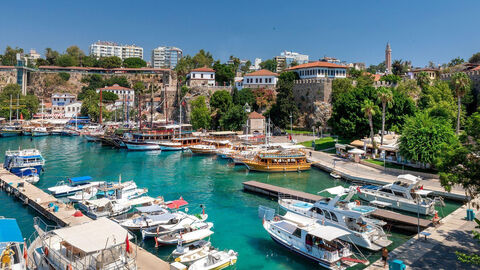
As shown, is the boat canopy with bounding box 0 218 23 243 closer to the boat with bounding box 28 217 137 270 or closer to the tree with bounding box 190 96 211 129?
the boat with bounding box 28 217 137 270

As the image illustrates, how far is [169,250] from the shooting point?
1875 centimetres

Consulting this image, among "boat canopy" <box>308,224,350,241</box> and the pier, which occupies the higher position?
"boat canopy" <box>308,224,350,241</box>

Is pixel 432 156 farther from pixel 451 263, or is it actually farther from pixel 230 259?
pixel 230 259

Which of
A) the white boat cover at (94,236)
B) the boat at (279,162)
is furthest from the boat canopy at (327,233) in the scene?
the boat at (279,162)

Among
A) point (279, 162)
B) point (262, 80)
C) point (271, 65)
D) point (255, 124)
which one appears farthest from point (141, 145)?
point (271, 65)

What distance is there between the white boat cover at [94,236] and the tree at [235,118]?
163ft

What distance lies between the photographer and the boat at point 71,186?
1151 inches

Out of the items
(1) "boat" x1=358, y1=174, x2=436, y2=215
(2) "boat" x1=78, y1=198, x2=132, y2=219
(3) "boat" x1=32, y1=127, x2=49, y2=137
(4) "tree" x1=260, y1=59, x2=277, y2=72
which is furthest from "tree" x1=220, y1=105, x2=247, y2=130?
(4) "tree" x1=260, y1=59, x2=277, y2=72

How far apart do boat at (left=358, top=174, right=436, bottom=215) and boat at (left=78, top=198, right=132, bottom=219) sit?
18.8 m

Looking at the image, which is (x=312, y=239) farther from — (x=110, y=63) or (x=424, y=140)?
(x=110, y=63)

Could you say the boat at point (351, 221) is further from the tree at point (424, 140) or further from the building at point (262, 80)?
the building at point (262, 80)

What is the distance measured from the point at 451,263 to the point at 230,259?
9973 millimetres

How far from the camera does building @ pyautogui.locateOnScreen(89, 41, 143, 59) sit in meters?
190

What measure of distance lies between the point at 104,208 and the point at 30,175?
51.2ft
